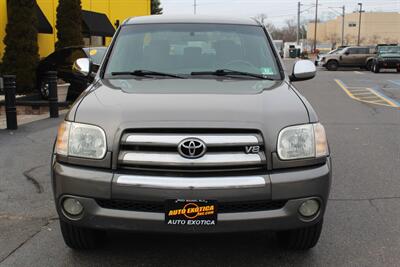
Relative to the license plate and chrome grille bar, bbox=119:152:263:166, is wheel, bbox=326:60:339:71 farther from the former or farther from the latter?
the license plate

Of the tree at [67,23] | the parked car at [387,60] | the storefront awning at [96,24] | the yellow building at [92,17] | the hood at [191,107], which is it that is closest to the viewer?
the hood at [191,107]

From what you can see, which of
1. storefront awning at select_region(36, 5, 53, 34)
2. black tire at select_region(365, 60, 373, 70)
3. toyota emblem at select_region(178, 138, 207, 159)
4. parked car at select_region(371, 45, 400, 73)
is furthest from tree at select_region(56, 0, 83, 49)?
black tire at select_region(365, 60, 373, 70)

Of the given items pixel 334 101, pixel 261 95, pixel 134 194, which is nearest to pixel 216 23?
pixel 261 95

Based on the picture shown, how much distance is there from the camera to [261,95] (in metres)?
3.66

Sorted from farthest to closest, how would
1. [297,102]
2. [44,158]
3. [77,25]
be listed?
[77,25] < [44,158] < [297,102]

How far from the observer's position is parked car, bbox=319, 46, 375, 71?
108ft

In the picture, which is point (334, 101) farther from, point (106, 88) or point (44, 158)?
point (106, 88)

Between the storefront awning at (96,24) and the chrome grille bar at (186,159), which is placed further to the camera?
the storefront awning at (96,24)

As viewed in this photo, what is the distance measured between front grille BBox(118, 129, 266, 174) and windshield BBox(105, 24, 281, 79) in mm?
1274

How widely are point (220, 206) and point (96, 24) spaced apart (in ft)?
76.0

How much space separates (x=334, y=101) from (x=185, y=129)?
12081mm

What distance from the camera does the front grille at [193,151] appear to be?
311 cm

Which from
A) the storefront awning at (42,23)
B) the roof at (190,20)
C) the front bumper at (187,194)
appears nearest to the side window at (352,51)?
the storefront awning at (42,23)

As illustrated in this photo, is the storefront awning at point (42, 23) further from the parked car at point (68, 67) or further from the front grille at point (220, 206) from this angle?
the front grille at point (220, 206)
